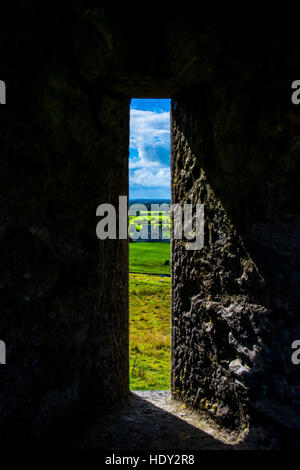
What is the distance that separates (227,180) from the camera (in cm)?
274

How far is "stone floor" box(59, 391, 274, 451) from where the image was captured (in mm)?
2652

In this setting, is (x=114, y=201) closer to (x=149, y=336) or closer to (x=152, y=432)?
(x=152, y=432)

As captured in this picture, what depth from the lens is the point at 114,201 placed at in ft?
10.4

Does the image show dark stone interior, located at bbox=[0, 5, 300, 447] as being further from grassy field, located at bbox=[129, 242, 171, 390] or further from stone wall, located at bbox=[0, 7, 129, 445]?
grassy field, located at bbox=[129, 242, 171, 390]

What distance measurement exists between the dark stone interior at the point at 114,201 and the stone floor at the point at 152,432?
0.13 metres

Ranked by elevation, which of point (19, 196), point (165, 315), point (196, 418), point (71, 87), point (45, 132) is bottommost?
point (165, 315)

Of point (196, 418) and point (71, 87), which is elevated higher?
point (71, 87)

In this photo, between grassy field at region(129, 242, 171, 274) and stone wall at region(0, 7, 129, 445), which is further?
grassy field at region(129, 242, 171, 274)

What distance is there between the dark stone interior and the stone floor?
127mm

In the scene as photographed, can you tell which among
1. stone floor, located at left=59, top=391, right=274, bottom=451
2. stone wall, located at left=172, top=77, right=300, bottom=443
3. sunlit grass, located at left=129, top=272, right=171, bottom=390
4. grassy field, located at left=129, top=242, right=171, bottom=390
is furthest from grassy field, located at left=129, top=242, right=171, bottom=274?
stone wall, located at left=172, top=77, right=300, bottom=443
